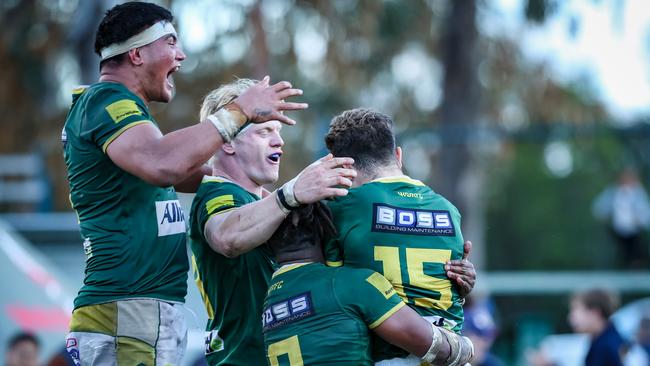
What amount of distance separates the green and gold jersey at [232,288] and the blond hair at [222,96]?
1.25 feet

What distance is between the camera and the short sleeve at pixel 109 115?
4.45 meters

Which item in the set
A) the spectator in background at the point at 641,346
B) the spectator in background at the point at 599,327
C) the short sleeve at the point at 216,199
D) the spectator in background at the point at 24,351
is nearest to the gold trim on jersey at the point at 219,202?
the short sleeve at the point at 216,199

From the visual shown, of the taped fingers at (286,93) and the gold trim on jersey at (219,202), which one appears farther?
the gold trim on jersey at (219,202)

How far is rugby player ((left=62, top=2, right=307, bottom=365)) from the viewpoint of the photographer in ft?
14.4

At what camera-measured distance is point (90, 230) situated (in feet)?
15.4

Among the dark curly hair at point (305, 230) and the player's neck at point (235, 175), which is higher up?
the player's neck at point (235, 175)

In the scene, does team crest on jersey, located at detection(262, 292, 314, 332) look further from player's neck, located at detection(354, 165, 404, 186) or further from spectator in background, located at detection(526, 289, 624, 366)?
spectator in background, located at detection(526, 289, 624, 366)

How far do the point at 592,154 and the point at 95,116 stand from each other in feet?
54.2

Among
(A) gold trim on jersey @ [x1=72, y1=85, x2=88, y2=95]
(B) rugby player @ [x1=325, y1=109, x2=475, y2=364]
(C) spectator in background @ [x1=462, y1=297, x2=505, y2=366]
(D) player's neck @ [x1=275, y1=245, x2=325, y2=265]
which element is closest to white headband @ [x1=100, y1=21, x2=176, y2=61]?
(A) gold trim on jersey @ [x1=72, y1=85, x2=88, y2=95]

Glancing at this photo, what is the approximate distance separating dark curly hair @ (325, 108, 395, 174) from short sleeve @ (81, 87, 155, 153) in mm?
841

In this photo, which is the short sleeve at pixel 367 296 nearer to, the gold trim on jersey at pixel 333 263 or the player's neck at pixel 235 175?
the gold trim on jersey at pixel 333 263

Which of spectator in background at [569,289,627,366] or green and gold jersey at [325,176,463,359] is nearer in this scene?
green and gold jersey at [325,176,463,359]

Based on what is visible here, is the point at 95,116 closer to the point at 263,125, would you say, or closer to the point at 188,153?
the point at 188,153

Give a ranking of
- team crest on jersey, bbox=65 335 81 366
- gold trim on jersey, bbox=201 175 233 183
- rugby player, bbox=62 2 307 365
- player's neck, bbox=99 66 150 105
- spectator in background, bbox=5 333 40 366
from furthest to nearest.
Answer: spectator in background, bbox=5 333 40 366 < gold trim on jersey, bbox=201 175 233 183 < player's neck, bbox=99 66 150 105 < team crest on jersey, bbox=65 335 81 366 < rugby player, bbox=62 2 307 365
